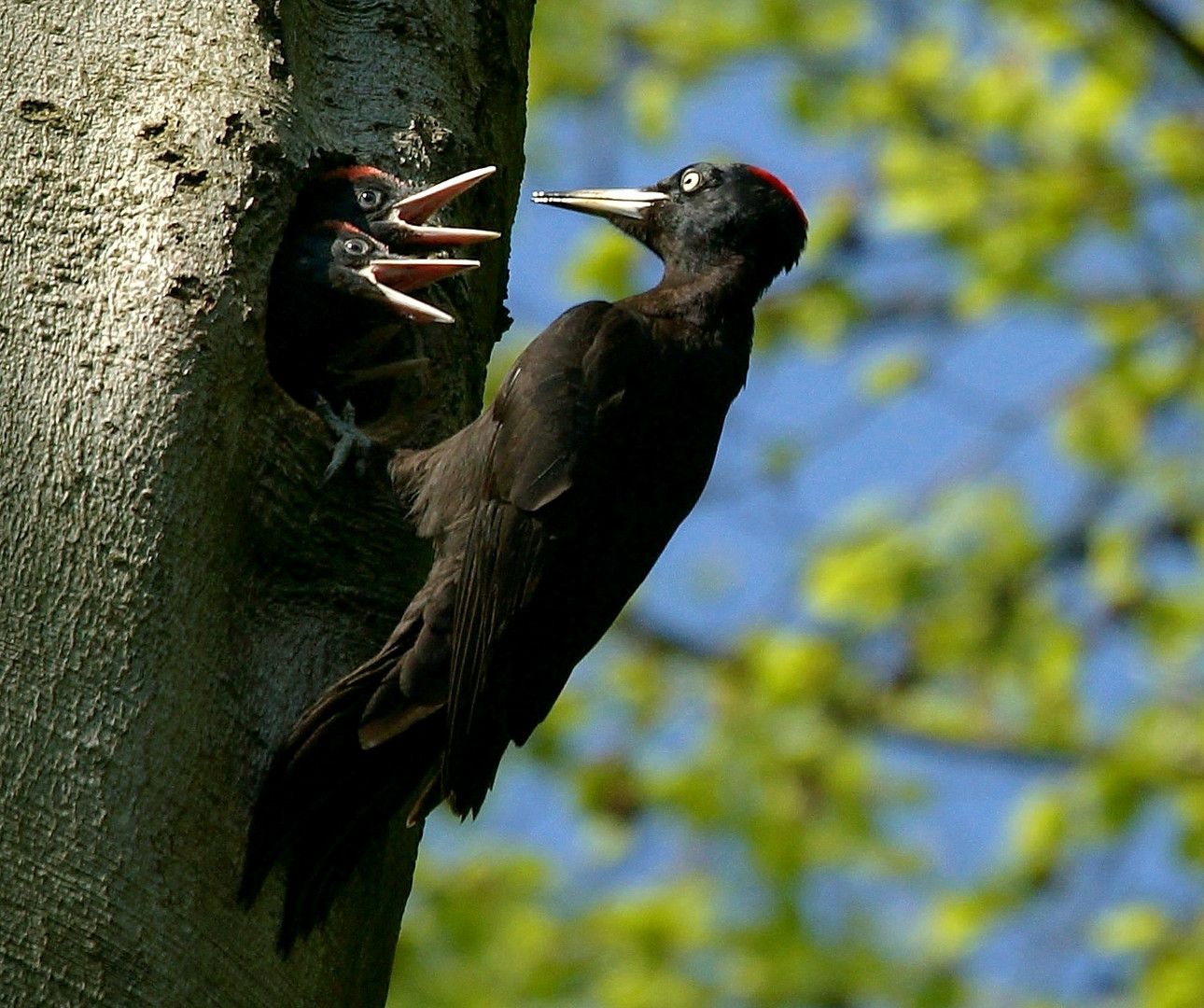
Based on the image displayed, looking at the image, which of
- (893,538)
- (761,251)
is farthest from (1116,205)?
(761,251)

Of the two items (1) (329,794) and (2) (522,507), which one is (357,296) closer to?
(2) (522,507)

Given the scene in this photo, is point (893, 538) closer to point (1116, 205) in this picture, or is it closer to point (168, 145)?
point (1116, 205)

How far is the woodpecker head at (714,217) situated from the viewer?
4.43 m

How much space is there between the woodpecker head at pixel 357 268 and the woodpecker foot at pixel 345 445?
1.21 feet

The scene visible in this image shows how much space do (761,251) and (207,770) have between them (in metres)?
2.31

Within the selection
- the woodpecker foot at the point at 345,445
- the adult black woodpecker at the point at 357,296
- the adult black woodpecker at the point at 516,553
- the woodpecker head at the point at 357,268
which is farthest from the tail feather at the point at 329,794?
the woodpecker head at the point at 357,268

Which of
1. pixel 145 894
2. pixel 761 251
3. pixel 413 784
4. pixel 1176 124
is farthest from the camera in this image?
pixel 1176 124

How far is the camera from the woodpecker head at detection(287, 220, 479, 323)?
380 cm

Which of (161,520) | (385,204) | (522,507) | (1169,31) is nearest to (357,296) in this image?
(385,204)

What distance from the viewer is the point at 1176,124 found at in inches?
296

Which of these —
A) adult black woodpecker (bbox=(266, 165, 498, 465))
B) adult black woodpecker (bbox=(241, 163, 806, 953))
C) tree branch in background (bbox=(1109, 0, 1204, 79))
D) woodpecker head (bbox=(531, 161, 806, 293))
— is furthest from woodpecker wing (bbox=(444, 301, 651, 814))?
tree branch in background (bbox=(1109, 0, 1204, 79))

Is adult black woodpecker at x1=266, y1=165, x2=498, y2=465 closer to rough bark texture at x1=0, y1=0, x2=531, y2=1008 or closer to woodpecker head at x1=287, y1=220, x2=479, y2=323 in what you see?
woodpecker head at x1=287, y1=220, x2=479, y2=323

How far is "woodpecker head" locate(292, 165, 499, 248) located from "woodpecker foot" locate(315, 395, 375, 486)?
0.46 meters

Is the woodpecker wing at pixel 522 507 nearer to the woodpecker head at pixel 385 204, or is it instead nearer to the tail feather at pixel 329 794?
the tail feather at pixel 329 794
